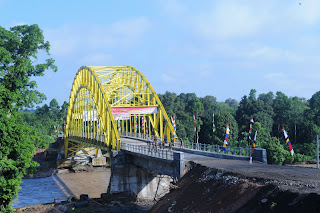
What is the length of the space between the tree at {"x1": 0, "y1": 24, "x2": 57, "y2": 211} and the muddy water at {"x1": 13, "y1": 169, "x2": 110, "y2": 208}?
16040 mm

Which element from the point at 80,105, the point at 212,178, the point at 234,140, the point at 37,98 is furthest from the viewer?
the point at 234,140

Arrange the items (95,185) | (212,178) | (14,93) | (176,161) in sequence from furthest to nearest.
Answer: (95,185) → (14,93) → (176,161) → (212,178)

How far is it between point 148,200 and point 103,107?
15.0 metres

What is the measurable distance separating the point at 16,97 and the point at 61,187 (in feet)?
96.3

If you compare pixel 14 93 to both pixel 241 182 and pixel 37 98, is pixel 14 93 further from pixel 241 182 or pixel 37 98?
pixel 241 182

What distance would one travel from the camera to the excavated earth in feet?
45.0

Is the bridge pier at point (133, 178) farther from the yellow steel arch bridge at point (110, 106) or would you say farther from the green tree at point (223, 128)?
the green tree at point (223, 128)

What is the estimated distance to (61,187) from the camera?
2031 inches

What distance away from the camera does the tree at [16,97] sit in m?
24.3

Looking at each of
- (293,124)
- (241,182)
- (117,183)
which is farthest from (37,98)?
(293,124)

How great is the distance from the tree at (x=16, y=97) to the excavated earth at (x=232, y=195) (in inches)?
445

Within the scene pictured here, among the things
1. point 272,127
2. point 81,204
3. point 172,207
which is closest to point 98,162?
point 81,204

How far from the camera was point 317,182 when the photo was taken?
15.8 m

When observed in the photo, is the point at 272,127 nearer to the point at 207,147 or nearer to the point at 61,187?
the point at 61,187
